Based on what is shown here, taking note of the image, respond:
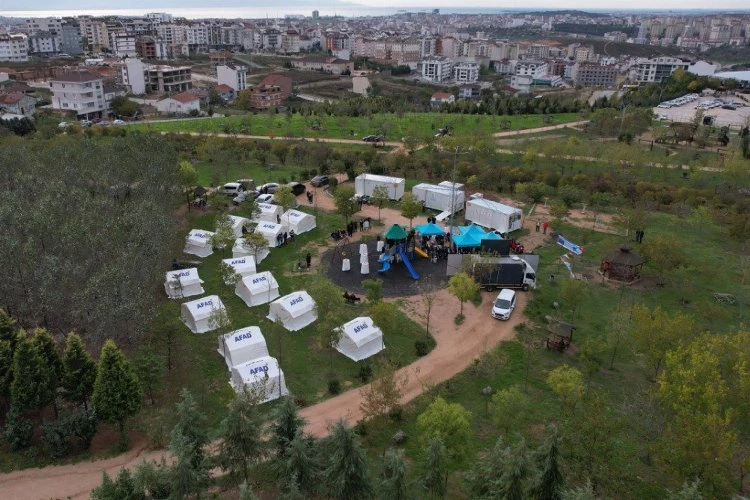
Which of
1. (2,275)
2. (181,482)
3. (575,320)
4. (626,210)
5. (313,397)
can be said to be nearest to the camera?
(181,482)

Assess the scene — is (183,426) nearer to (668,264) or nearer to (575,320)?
(575,320)

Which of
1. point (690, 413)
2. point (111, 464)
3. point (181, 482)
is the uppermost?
point (690, 413)

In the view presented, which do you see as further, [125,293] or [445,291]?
[445,291]

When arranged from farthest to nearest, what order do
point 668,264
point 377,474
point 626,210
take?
point 626,210 → point 668,264 → point 377,474

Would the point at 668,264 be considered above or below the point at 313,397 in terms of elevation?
above

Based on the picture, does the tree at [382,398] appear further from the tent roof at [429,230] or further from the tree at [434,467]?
the tent roof at [429,230]

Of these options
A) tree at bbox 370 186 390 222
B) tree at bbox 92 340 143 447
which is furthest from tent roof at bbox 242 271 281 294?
tree at bbox 370 186 390 222

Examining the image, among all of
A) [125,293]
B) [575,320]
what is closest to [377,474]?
[125,293]

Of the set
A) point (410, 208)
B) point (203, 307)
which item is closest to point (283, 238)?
point (410, 208)

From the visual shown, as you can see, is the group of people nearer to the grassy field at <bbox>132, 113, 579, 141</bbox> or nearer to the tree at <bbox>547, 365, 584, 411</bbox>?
the tree at <bbox>547, 365, 584, 411</bbox>
